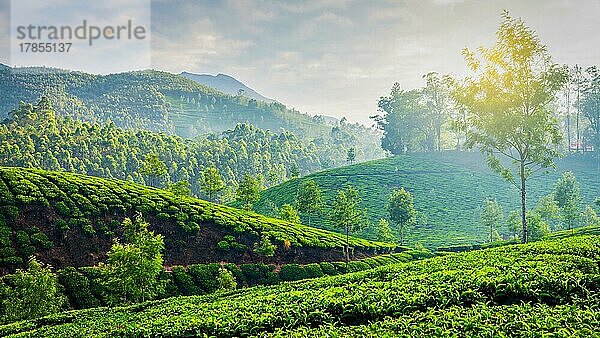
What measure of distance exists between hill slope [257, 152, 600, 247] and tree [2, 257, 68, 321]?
31.4m

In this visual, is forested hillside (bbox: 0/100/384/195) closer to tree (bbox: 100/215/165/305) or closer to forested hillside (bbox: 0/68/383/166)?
tree (bbox: 100/215/165/305)

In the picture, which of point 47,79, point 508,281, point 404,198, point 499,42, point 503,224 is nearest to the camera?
point 508,281

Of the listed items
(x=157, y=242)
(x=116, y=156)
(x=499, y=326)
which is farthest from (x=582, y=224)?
(x=116, y=156)

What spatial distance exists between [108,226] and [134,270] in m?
10.4

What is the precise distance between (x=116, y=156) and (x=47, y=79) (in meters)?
125

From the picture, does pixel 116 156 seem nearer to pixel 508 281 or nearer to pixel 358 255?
pixel 358 255

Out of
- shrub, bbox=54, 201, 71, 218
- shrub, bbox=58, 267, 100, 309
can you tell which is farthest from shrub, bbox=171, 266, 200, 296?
shrub, bbox=54, 201, 71, 218

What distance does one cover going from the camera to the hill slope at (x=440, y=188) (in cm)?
5134

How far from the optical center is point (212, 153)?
101 metres

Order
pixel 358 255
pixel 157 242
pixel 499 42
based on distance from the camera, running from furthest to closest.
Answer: pixel 358 255, pixel 499 42, pixel 157 242

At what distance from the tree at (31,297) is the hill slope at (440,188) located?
3140 centimetres

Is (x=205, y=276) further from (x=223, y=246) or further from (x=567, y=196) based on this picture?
(x=567, y=196)

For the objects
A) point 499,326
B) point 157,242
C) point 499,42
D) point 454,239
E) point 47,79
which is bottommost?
point 454,239

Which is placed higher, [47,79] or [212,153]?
[47,79]
